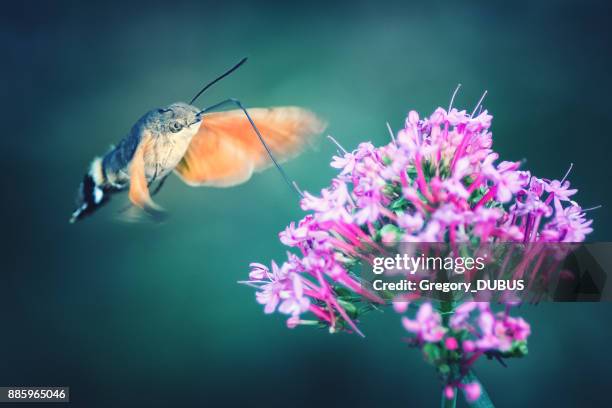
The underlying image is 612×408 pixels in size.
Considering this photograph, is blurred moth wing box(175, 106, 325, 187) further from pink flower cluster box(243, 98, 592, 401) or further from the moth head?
pink flower cluster box(243, 98, 592, 401)

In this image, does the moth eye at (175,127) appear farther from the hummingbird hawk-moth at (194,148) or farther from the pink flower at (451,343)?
the pink flower at (451,343)

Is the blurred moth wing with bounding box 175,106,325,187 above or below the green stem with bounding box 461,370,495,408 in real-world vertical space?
above

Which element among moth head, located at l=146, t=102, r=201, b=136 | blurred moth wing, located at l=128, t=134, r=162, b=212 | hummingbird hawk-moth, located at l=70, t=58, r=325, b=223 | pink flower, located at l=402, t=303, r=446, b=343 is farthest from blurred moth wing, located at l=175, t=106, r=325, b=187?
Result: pink flower, located at l=402, t=303, r=446, b=343

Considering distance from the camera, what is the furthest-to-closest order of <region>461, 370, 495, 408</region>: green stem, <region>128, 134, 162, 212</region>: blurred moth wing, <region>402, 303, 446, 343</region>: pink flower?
<region>128, 134, 162, 212</region>: blurred moth wing < <region>461, 370, 495, 408</region>: green stem < <region>402, 303, 446, 343</region>: pink flower

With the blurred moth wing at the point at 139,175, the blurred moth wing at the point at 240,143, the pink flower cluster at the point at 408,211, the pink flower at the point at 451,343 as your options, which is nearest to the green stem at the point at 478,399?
the pink flower at the point at 451,343

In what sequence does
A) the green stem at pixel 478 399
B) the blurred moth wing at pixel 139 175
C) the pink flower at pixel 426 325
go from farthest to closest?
1. the blurred moth wing at pixel 139 175
2. the green stem at pixel 478 399
3. the pink flower at pixel 426 325

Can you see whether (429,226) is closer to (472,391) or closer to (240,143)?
(472,391)

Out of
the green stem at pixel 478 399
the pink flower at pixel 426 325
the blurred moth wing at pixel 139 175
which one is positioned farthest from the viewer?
the blurred moth wing at pixel 139 175

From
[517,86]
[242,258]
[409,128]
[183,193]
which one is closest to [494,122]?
[517,86]

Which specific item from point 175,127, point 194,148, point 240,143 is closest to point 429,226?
point 175,127
